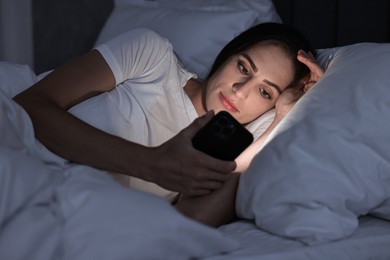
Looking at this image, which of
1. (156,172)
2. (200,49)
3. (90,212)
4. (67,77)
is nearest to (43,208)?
(90,212)

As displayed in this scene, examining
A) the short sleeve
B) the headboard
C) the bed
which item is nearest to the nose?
the bed

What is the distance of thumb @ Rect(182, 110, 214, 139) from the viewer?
3.16ft

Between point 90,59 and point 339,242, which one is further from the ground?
point 90,59

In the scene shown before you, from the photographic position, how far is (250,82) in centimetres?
131

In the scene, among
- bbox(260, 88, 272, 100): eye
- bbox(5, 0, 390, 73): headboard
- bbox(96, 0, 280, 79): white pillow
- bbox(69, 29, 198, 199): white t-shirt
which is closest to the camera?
bbox(69, 29, 198, 199): white t-shirt

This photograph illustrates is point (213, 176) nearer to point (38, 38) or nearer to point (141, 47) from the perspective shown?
point (141, 47)

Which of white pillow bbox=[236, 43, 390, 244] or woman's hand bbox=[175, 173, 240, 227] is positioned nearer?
white pillow bbox=[236, 43, 390, 244]

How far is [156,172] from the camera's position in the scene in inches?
40.6

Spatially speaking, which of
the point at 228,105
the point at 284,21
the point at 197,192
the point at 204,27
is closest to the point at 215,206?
the point at 197,192

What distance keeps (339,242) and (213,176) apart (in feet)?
0.83

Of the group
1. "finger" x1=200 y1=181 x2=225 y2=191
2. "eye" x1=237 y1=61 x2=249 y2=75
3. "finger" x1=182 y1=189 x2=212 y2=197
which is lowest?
"finger" x1=182 y1=189 x2=212 y2=197

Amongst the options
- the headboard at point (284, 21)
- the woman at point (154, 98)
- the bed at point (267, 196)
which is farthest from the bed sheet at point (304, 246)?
the headboard at point (284, 21)

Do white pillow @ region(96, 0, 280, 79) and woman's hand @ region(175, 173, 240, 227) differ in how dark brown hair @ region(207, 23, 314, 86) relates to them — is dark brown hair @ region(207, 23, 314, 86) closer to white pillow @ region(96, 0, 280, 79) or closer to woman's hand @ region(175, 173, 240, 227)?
white pillow @ region(96, 0, 280, 79)

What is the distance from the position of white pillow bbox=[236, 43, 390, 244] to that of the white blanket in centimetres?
15
